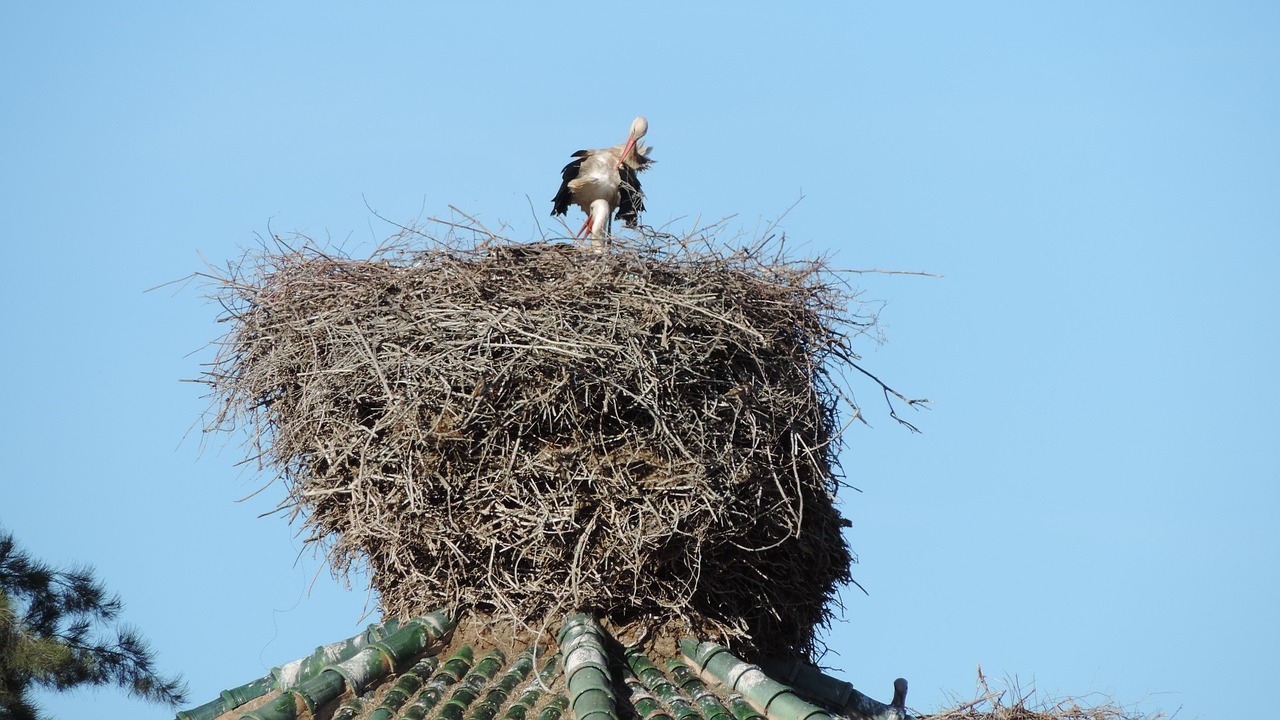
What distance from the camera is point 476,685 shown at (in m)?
8.20

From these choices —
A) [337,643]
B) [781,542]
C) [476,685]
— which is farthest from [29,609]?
[781,542]

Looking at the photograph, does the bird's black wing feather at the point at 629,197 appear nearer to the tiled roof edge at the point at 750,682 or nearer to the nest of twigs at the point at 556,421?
the nest of twigs at the point at 556,421

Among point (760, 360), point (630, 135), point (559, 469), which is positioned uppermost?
point (630, 135)

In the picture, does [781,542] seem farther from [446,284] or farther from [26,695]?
[26,695]

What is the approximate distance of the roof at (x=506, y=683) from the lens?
25.6 ft

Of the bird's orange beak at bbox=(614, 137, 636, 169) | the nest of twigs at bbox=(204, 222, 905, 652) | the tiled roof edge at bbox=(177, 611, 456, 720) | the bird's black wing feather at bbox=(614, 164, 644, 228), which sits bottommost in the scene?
the tiled roof edge at bbox=(177, 611, 456, 720)

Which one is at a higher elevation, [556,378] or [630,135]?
[630,135]

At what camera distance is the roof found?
7801mm

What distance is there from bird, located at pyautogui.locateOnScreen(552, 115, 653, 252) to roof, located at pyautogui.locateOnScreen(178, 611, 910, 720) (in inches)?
152

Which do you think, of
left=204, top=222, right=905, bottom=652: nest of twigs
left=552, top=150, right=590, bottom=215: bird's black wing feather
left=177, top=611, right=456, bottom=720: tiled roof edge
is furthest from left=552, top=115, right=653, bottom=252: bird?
left=177, top=611, right=456, bottom=720: tiled roof edge

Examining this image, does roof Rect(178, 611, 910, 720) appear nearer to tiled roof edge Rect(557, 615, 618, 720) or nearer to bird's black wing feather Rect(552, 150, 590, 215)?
tiled roof edge Rect(557, 615, 618, 720)

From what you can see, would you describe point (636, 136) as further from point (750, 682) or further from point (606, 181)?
point (750, 682)

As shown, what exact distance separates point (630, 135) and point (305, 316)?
3.63 meters

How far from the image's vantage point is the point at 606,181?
1152 cm
